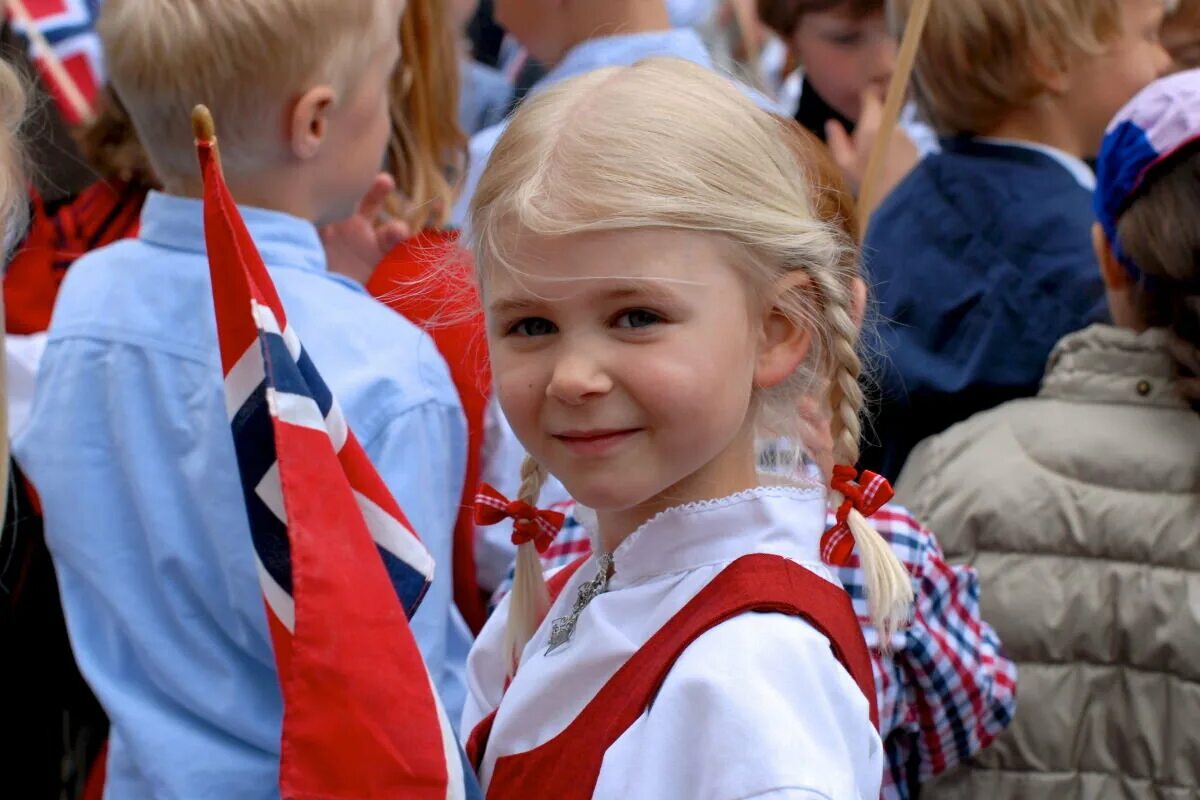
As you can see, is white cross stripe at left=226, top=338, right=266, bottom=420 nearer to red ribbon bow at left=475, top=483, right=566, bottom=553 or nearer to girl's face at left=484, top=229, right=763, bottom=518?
girl's face at left=484, top=229, right=763, bottom=518

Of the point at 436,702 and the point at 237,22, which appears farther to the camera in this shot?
the point at 237,22

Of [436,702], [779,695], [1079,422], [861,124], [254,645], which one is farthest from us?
[861,124]

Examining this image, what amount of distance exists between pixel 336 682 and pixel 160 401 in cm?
81

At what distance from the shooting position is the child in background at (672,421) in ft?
4.65

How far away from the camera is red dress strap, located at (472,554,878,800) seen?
1457 mm

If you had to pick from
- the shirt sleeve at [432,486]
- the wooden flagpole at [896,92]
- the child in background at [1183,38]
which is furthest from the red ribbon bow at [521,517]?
the child in background at [1183,38]

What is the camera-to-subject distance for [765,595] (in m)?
1.47

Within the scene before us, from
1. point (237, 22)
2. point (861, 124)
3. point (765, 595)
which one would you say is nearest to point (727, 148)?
point (765, 595)

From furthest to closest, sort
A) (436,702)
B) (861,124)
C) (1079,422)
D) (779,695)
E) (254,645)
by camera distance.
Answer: (861,124) < (1079,422) < (254,645) < (436,702) < (779,695)

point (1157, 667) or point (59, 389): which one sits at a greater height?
point (59, 389)

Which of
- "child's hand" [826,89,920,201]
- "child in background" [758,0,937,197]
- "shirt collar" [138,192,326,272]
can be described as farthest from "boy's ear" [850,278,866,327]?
"child in background" [758,0,937,197]

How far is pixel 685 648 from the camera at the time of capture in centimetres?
144

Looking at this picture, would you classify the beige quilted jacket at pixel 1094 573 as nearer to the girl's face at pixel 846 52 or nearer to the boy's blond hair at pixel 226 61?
the boy's blond hair at pixel 226 61

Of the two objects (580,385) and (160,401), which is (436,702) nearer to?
(580,385)
